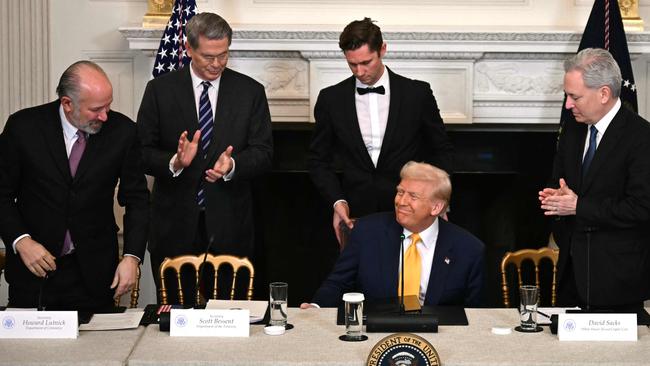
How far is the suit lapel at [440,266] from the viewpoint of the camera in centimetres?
418

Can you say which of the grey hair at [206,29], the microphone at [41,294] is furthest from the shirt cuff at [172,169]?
the microphone at [41,294]

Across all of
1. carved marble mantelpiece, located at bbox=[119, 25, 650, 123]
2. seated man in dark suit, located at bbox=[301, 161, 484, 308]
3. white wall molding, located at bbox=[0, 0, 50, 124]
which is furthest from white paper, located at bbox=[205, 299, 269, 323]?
white wall molding, located at bbox=[0, 0, 50, 124]

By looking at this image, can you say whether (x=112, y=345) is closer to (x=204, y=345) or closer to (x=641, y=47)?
(x=204, y=345)

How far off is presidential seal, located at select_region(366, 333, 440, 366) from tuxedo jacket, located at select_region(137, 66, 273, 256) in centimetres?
182

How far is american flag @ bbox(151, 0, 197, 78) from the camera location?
5.96 m

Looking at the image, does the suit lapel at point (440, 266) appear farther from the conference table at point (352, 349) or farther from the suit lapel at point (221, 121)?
the suit lapel at point (221, 121)

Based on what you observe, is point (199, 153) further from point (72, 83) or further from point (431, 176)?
point (431, 176)

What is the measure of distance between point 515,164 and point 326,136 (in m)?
1.71

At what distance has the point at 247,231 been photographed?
498 centimetres

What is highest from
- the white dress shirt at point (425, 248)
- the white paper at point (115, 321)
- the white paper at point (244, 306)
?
the white dress shirt at point (425, 248)

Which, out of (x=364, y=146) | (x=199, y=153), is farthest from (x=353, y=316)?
(x=364, y=146)

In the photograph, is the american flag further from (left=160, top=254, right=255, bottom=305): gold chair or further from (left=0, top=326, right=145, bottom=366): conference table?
(left=0, top=326, right=145, bottom=366): conference table

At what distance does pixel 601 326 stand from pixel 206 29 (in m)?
2.18

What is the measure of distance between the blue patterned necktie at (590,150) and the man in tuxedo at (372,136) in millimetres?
902
